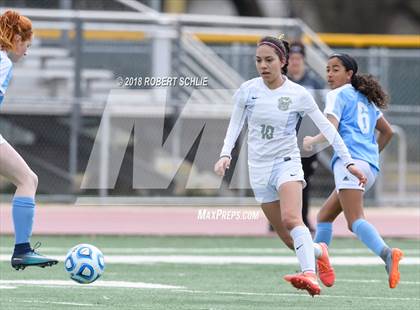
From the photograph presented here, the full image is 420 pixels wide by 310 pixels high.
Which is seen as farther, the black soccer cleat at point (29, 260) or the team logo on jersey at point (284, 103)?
the team logo on jersey at point (284, 103)

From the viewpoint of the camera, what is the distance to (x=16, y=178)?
9773 millimetres

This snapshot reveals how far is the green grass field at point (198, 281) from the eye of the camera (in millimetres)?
9672

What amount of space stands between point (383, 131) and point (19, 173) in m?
3.34

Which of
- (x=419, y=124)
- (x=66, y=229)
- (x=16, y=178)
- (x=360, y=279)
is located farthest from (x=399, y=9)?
(x=16, y=178)

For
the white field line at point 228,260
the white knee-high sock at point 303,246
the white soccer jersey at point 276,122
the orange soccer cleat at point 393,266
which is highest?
the white soccer jersey at point 276,122

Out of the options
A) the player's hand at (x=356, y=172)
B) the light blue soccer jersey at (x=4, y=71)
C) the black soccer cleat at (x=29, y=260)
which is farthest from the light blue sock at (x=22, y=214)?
the player's hand at (x=356, y=172)

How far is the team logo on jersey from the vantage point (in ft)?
32.3

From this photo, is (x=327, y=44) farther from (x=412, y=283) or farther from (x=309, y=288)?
(x=309, y=288)

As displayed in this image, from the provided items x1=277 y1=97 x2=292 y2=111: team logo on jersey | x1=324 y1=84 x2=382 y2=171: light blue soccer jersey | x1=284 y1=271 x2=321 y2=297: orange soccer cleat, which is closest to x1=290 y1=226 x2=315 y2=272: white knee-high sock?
x1=284 y1=271 x2=321 y2=297: orange soccer cleat

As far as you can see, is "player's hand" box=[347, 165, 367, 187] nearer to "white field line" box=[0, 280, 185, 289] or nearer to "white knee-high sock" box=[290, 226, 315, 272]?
"white knee-high sock" box=[290, 226, 315, 272]

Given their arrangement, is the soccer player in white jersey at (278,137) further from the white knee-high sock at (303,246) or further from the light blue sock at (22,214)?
the light blue sock at (22,214)

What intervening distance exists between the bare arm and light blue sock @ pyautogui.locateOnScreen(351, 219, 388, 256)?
3.18 ft

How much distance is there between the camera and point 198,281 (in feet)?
37.2

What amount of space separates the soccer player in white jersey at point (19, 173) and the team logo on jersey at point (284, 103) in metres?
1.94
